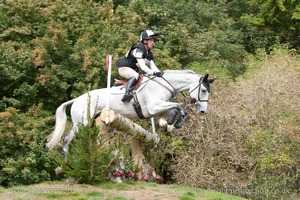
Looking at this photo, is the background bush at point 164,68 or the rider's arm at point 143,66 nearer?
the rider's arm at point 143,66

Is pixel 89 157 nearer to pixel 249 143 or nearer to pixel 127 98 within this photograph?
pixel 127 98

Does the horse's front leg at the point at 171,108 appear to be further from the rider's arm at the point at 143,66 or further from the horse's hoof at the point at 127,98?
the rider's arm at the point at 143,66

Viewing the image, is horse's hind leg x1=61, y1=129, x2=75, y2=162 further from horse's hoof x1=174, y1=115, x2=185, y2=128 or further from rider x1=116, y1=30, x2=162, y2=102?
horse's hoof x1=174, y1=115, x2=185, y2=128

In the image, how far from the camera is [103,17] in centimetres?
1906

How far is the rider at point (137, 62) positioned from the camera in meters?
12.4

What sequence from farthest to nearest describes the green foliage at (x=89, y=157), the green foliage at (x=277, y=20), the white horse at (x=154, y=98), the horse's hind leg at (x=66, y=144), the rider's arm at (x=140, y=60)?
the green foliage at (x=277, y=20)
the horse's hind leg at (x=66, y=144)
the rider's arm at (x=140, y=60)
the white horse at (x=154, y=98)
the green foliage at (x=89, y=157)

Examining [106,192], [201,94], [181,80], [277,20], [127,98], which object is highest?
[277,20]

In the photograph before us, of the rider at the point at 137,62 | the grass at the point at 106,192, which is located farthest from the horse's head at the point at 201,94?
the grass at the point at 106,192

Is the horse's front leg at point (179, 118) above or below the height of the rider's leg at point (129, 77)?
below

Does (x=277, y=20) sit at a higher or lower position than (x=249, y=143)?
higher

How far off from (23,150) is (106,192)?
4630 millimetres

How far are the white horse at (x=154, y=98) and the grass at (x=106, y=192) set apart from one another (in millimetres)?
1396

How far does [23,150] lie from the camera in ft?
49.4

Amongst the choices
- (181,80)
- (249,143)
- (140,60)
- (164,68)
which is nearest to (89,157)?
(140,60)
